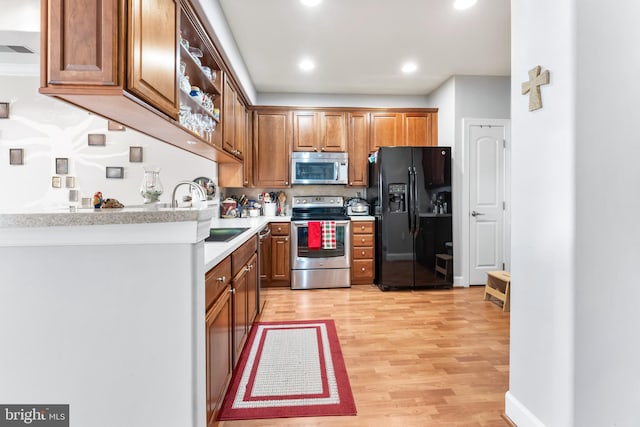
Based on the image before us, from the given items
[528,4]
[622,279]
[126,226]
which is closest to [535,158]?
[622,279]

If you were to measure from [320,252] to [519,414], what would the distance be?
2.62 metres

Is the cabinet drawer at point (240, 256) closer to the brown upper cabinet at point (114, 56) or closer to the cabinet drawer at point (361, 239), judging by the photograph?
the brown upper cabinet at point (114, 56)

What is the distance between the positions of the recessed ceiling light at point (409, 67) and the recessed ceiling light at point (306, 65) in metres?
1.05

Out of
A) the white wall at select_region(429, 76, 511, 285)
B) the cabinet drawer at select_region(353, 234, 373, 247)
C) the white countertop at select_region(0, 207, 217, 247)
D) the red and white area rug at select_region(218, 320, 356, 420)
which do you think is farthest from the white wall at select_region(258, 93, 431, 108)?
the white countertop at select_region(0, 207, 217, 247)

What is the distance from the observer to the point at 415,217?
146 inches

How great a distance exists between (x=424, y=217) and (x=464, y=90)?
1.68 metres

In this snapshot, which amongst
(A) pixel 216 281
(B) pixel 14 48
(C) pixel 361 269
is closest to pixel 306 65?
Result: (B) pixel 14 48

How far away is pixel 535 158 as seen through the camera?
1.37 metres

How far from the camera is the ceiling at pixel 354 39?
2.35 metres

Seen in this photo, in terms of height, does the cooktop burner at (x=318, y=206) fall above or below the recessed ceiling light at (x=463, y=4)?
below

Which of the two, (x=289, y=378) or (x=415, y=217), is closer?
(x=289, y=378)

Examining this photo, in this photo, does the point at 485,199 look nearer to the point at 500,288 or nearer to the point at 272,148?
the point at 500,288

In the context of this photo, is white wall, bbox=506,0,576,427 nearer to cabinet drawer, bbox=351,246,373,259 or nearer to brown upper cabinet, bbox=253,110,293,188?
cabinet drawer, bbox=351,246,373,259

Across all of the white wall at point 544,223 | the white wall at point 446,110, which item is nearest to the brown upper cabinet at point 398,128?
the white wall at point 446,110
